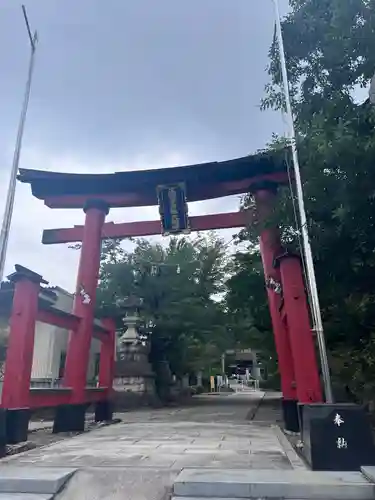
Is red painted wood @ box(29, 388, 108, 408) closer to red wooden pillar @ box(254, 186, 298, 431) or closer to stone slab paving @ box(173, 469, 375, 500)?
stone slab paving @ box(173, 469, 375, 500)

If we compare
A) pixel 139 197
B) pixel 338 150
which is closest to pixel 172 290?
pixel 139 197

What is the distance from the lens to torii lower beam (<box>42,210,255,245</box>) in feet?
32.6

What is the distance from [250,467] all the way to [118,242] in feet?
46.5

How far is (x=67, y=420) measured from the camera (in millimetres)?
7855

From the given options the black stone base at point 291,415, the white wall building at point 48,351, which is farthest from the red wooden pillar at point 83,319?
the white wall building at point 48,351

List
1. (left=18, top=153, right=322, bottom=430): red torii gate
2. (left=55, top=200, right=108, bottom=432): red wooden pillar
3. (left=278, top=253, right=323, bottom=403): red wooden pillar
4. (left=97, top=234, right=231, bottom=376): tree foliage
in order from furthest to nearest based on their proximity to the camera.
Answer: (left=97, top=234, right=231, bottom=376): tree foliage → (left=18, top=153, right=322, bottom=430): red torii gate → (left=55, top=200, right=108, bottom=432): red wooden pillar → (left=278, top=253, right=323, bottom=403): red wooden pillar

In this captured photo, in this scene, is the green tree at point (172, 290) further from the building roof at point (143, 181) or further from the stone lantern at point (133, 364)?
the building roof at point (143, 181)

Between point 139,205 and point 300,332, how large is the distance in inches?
197

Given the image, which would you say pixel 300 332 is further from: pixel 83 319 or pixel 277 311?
pixel 83 319

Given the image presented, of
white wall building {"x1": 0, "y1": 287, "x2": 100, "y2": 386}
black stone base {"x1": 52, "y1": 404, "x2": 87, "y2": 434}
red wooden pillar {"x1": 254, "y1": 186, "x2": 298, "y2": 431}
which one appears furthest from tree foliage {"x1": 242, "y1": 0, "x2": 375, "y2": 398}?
white wall building {"x1": 0, "y1": 287, "x2": 100, "y2": 386}

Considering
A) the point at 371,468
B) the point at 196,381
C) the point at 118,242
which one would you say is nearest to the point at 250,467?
the point at 371,468

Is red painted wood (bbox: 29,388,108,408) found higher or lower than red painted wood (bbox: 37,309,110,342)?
lower

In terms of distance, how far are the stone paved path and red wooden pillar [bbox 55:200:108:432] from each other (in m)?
0.63

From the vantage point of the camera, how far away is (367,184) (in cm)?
480
